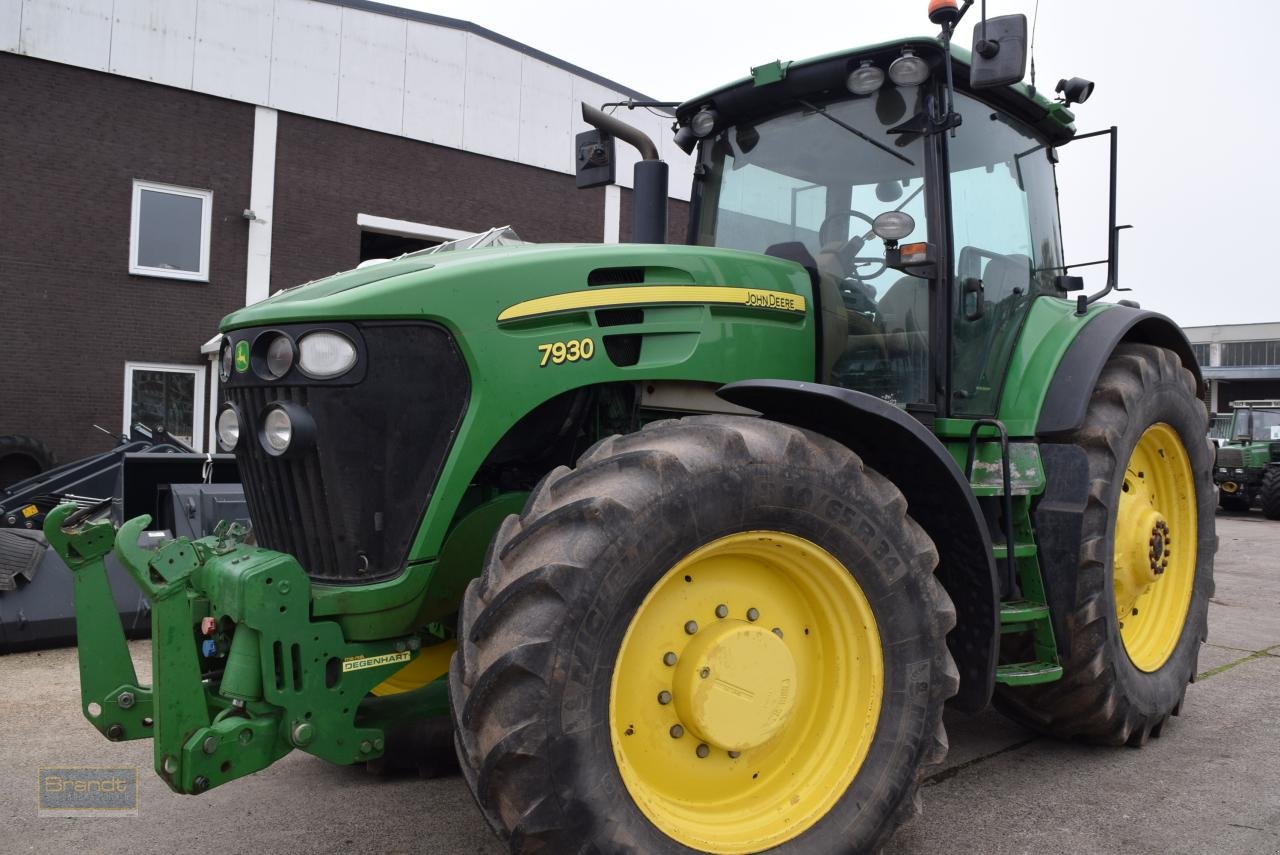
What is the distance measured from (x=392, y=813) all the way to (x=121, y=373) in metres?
12.8

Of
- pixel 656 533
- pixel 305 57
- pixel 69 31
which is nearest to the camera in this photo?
pixel 656 533

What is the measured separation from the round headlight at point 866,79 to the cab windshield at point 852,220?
0.10m

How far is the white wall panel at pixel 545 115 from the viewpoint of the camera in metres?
16.8

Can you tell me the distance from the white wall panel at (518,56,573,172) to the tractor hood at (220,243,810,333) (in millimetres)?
14507

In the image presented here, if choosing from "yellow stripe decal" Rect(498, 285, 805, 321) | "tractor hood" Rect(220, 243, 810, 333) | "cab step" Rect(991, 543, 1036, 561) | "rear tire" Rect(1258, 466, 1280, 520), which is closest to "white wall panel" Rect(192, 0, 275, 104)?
"tractor hood" Rect(220, 243, 810, 333)

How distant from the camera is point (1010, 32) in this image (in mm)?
3152

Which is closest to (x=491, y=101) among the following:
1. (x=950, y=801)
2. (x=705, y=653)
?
(x=950, y=801)

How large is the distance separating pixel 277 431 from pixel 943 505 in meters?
2.02

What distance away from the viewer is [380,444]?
273cm

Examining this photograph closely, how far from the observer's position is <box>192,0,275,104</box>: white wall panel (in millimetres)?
14219

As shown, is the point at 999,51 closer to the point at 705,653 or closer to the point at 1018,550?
the point at 1018,550

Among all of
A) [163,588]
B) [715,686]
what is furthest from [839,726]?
[163,588]

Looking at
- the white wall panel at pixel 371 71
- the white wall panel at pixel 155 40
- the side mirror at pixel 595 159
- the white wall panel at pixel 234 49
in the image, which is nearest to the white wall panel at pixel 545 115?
the white wall panel at pixel 371 71

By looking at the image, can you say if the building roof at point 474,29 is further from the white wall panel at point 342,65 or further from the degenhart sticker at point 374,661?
the degenhart sticker at point 374,661
